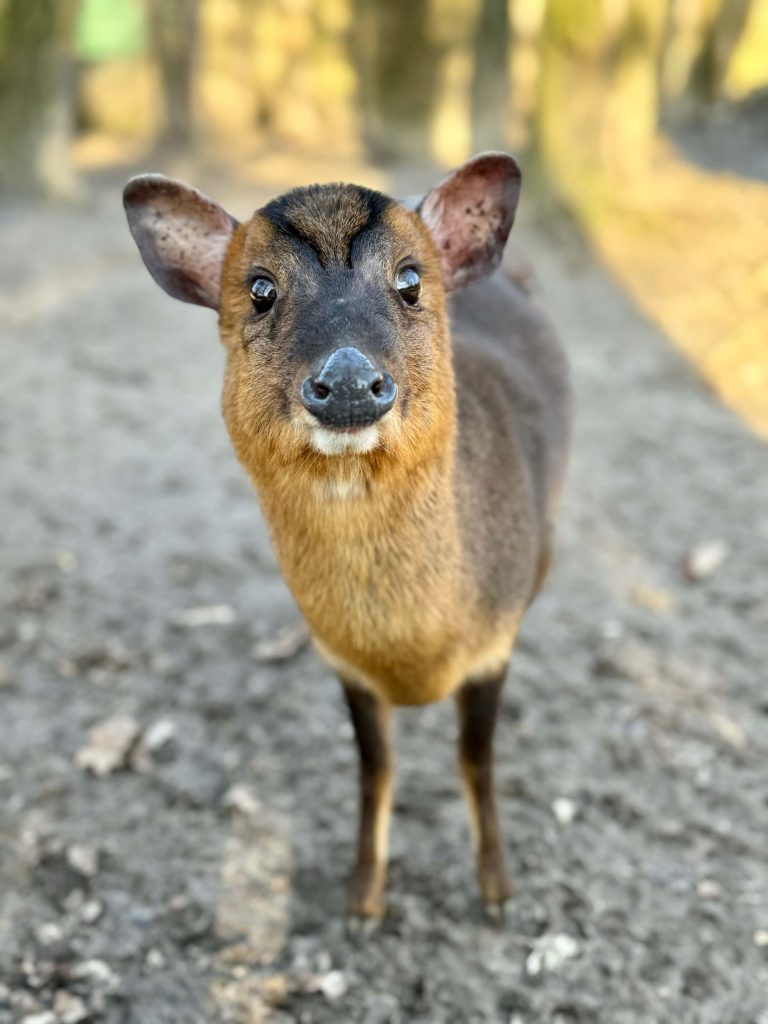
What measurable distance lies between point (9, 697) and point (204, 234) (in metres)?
2.18

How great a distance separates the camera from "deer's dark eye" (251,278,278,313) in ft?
7.71

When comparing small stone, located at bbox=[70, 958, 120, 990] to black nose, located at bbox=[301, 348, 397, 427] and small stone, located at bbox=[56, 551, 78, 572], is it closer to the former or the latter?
black nose, located at bbox=[301, 348, 397, 427]

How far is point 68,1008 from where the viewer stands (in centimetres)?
276

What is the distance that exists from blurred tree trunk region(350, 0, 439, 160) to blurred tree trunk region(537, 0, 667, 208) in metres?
4.81

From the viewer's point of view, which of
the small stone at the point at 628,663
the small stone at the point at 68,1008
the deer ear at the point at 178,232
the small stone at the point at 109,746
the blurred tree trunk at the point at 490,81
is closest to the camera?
the deer ear at the point at 178,232

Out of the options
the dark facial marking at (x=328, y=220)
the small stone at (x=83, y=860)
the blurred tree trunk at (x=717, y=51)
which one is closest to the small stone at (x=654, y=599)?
the small stone at (x=83, y=860)

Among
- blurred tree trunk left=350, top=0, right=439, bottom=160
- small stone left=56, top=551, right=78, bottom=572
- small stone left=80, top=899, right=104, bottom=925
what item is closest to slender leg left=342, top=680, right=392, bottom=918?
small stone left=80, top=899, right=104, bottom=925

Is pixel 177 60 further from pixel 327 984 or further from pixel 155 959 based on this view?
pixel 327 984

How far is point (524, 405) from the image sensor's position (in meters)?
3.29

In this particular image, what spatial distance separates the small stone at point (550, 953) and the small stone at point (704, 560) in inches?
81.6

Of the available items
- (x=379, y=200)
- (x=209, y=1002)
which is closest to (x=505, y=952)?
(x=209, y=1002)

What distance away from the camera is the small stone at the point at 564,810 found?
3365 millimetres

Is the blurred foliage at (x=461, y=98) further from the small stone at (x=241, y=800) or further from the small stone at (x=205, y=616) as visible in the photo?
the small stone at (x=241, y=800)

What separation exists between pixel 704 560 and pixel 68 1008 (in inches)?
125
